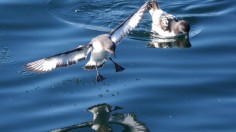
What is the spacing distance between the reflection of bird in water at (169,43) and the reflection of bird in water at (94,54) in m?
1.78

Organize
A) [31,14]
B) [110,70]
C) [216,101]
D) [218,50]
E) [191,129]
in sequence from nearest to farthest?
[191,129] → [216,101] → [110,70] → [218,50] → [31,14]

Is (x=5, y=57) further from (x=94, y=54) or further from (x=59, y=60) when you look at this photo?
(x=94, y=54)

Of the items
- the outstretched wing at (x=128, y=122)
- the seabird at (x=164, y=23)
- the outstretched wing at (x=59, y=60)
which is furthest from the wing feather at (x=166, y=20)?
the outstretched wing at (x=128, y=122)

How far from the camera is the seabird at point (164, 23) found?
45.2 ft

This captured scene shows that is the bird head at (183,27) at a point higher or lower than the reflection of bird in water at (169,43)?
higher

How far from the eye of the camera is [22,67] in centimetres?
1212

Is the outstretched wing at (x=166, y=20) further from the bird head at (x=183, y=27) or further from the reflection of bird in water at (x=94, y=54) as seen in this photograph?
the reflection of bird in water at (x=94, y=54)

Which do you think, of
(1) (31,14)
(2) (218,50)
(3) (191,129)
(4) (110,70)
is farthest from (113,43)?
(1) (31,14)

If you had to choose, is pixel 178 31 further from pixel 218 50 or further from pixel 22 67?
pixel 22 67

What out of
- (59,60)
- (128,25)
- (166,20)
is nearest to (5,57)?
(59,60)

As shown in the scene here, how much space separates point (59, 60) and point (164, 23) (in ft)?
13.2

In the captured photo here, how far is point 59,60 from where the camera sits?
10.7m

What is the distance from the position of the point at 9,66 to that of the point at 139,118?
10.3ft

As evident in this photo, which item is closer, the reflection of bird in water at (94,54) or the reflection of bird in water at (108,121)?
the reflection of bird in water at (108,121)
